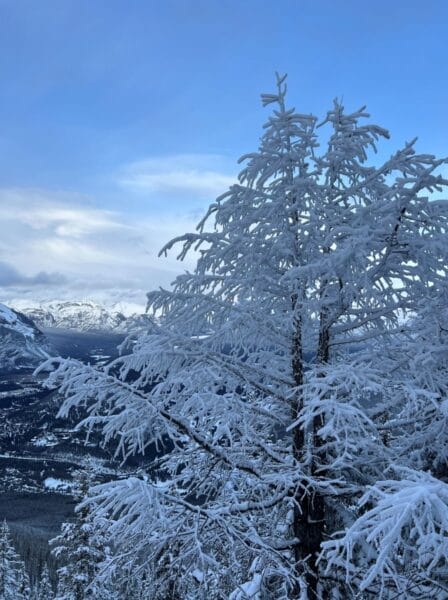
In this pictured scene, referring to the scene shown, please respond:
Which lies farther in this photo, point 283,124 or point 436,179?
point 283,124

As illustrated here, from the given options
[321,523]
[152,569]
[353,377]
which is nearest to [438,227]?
[353,377]

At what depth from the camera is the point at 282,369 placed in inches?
294

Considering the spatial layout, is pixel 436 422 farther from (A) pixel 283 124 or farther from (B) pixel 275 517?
(A) pixel 283 124

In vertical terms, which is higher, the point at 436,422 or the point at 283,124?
the point at 283,124

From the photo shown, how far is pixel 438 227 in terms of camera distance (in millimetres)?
5793

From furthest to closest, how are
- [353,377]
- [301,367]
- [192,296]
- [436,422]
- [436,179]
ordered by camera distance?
[301,367] < [192,296] < [436,422] < [436,179] < [353,377]

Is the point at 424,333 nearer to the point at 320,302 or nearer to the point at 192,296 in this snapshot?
the point at 320,302

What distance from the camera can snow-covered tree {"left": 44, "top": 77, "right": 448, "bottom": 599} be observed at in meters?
5.52

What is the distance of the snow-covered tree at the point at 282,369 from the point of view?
552cm

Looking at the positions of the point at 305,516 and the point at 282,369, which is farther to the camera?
the point at 282,369

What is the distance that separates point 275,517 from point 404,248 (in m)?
4.32

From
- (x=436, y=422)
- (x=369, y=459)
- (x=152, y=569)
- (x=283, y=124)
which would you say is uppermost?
(x=283, y=124)

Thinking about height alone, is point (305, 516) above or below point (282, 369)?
below

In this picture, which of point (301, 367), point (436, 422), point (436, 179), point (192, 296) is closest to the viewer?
point (436, 179)
